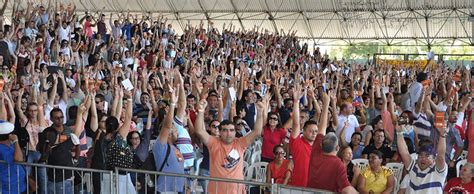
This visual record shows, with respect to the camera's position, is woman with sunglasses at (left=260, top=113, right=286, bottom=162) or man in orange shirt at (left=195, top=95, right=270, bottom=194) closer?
man in orange shirt at (left=195, top=95, right=270, bottom=194)

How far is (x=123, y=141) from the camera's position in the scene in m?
7.55

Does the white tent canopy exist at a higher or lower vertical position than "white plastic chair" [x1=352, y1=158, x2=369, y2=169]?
higher

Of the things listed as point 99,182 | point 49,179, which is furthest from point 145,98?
point 99,182

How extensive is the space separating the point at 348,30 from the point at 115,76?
93.2ft

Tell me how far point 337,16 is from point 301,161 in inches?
1263

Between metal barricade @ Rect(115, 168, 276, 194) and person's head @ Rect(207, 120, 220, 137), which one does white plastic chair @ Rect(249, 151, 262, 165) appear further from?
metal barricade @ Rect(115, 168, 276, 194)

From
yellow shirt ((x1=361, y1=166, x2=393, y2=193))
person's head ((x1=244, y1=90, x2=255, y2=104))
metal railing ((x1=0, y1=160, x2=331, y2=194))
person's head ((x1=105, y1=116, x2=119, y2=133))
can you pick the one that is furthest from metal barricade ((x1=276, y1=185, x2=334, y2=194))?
person's head ((x1=244, y1=90, x2=255, y2=104))

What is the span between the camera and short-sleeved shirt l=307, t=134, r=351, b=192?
6617 mm

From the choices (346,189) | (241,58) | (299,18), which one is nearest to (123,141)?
(346,189)

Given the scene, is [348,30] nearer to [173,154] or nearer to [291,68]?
[291,68]

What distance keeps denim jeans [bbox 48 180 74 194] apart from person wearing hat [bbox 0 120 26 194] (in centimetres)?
30

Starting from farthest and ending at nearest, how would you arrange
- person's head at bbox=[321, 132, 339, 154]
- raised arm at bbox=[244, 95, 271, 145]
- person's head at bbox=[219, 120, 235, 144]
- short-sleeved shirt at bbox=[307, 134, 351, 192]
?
raised arm at bbox=[244, 95, 271, 145] < person's head at bbox=[219, 120, 235, 144] < person's head at bbox=[321, 132, 339, 154] < short-sleeved shirt at bbox=[307, 134, 351, 192]

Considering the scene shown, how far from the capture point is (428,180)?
6.87 m

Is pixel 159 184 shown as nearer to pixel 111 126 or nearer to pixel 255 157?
pixel 111 126
